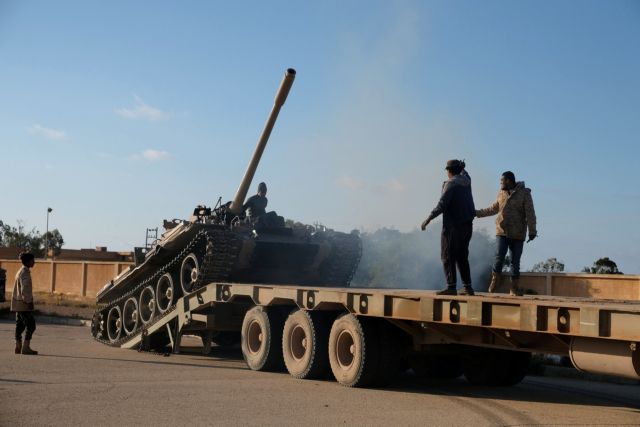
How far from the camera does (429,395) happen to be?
1041 centimetres

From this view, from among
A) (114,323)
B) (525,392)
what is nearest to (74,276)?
(114,323)

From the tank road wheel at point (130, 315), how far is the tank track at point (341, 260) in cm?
388

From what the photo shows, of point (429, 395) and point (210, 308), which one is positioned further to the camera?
point (210, 308)

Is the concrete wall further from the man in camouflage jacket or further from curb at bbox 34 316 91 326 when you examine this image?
the man in camouflage jacket

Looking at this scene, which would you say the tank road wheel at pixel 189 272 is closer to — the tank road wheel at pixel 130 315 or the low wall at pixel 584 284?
the tank road wheel at pixel 130 315

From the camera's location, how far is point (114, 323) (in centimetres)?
1831

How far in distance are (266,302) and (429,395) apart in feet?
10.1

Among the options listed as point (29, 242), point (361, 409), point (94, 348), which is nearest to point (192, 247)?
point (94, 348)

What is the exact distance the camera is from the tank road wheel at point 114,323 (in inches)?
703

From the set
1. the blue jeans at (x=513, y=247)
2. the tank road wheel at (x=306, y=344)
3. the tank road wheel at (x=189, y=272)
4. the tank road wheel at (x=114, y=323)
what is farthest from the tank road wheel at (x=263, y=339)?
the tank road wheel at (x=114, y=323)

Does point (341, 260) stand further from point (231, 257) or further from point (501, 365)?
point (501, 365)

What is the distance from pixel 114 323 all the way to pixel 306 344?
7.87 meters

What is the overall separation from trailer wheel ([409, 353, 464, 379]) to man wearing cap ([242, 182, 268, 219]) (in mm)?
5589

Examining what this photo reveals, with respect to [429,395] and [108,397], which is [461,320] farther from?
[108,397]
